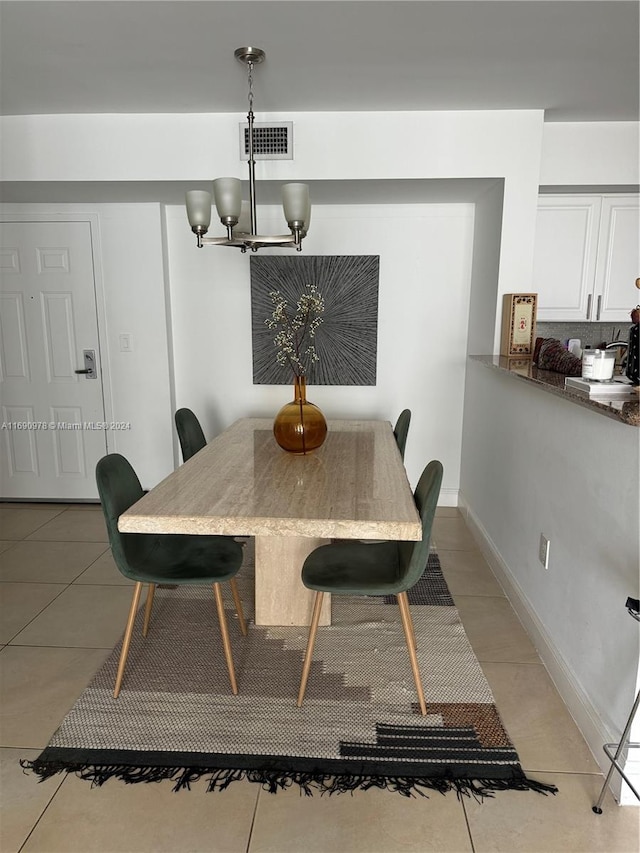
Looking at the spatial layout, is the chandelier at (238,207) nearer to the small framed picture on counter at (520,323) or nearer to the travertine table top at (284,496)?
the travertine table top at (284,496)

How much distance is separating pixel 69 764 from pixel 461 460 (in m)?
2.96

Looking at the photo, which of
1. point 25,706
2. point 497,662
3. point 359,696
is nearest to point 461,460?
point 497,662

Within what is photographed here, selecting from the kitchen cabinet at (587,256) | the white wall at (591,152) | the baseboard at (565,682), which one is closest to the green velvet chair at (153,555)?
the baseboard at (565,682)

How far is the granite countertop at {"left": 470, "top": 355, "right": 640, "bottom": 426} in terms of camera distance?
1.39 meters

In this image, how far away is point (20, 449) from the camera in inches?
154

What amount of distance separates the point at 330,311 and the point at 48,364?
201cm

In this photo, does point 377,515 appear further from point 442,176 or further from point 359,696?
point 442,176

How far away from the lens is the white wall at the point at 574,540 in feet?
5.15

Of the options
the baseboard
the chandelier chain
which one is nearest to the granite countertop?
the baseboard

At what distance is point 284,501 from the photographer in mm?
1755

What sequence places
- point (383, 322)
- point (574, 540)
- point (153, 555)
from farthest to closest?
point (383, 322) → point (153, 555) → point (574, 540)

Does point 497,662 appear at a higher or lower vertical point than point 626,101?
lower

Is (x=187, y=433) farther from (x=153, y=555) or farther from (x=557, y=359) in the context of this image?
(x=557, y=359)

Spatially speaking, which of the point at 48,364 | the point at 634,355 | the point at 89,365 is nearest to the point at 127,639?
the point at 634,355
